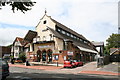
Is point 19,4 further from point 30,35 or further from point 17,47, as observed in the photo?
point 17,47

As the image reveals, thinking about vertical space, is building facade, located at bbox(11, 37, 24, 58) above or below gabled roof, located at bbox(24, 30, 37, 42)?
below

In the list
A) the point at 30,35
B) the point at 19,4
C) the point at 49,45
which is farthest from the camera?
the point at 30,35

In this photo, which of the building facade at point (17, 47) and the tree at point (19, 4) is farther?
the building facade at point (17, 47)

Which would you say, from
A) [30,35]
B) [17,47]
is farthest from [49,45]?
[17,47]

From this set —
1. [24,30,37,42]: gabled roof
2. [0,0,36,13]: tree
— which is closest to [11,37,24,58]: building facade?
[24,30,37,42]: gabled roof

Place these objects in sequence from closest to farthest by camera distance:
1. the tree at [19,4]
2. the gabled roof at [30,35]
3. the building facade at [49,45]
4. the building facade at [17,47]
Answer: the tree at [19,4] < the building facade at [49,45] < the gabled roof at [30,35] < the building facade at [17,47]

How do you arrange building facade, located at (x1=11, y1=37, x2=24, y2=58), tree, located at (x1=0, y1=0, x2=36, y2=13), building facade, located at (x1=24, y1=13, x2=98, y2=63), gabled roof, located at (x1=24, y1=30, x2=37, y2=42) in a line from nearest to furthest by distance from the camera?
tree, located at (x1=0, y1=0, x2=36, y2=13)
building facade, located at (x1=24, y1=13, x2=98, y2=63)
gabled roof, located at (x1=24, y1=30, x2=37, y2=42)
building facade, located at (x1=11, y1=37, x2=24, y2=58)

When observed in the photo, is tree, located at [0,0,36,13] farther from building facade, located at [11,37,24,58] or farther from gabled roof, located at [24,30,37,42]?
building facade, located at [11,37,24,58]

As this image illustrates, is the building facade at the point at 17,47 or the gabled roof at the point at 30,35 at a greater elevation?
the gabled roof at the point at 30,35

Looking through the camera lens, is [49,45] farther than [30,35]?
No

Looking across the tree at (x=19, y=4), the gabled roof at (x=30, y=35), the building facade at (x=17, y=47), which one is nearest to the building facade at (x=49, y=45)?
the gabled roof at (x=30, y=35)

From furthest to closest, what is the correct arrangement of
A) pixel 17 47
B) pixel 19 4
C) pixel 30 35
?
1. pixel 17 47
2. pixel 30 35
3. pixel 19 4

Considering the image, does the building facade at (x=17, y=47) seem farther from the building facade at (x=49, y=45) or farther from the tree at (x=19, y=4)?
the tree at (x=19, y=4)

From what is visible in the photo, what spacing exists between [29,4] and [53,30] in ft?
83.1
